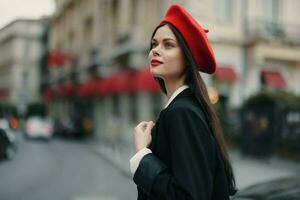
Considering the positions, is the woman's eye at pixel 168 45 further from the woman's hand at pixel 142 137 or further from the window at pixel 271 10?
the window at pixel 271 10

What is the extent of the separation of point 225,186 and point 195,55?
40cm

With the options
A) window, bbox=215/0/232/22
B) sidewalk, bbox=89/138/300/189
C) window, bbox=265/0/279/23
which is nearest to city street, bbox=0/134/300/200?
sidewalk, bbox=89/138/300/189

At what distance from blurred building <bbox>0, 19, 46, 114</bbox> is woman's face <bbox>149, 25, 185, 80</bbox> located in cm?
64

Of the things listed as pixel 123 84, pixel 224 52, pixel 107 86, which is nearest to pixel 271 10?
pixel 224 52

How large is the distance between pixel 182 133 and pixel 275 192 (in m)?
1.00

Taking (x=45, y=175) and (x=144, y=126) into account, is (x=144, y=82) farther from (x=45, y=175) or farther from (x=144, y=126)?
(x=144, y=126)

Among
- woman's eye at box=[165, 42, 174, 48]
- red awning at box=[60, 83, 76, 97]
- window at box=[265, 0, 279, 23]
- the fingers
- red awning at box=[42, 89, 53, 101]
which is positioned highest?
woman's eye at box=[165, 42, 174, 48]

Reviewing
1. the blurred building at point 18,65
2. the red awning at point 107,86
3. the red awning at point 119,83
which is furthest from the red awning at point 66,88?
the red awning at point 107,86

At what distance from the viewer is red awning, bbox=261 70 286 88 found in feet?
58.9

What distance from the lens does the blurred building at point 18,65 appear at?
72.9 inches

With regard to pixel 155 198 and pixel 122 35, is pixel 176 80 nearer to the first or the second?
pixel 155 198

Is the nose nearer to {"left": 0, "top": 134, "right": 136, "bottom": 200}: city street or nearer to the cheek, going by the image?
the cheek

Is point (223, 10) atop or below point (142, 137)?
below

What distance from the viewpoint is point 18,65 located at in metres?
1.89
